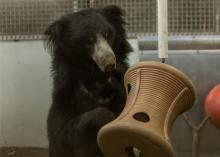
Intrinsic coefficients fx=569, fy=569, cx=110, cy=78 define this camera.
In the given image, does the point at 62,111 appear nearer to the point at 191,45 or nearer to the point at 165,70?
the point at 165,70

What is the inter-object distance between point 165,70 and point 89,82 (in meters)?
0.75

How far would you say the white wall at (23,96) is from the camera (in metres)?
4.43

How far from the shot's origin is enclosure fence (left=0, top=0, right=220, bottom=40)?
4227 millimetres

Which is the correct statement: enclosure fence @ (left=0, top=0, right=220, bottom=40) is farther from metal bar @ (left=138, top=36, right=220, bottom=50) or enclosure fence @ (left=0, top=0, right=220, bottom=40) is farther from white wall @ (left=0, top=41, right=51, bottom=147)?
white wall @ (left=0, top=41, right=51, bottom=147)

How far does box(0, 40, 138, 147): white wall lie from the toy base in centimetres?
178

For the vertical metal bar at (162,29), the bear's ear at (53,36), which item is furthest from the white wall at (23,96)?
the vertical metal bar at (162,29)

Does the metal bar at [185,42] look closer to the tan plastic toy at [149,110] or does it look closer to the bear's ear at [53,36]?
the bear's ear at [53,36]

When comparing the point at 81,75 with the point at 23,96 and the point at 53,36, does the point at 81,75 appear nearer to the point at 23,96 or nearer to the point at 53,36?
the point at 53,36

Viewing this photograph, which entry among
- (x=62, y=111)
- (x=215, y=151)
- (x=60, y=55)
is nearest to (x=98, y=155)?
(x=62, y=111)

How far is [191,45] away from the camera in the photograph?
14.1 feet

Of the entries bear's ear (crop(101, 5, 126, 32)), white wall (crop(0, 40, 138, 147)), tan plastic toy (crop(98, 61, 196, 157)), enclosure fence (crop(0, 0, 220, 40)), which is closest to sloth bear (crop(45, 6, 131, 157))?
bear's ear (crop(101, 5, 126, 32))

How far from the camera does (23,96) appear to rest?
4.46m

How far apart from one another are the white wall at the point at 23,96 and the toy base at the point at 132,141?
1.78m

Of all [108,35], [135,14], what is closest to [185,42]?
[135,14]
